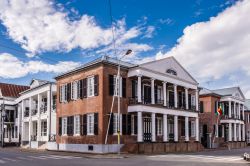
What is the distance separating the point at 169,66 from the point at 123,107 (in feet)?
26.4

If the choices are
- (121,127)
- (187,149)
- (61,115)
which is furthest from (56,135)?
(187,149)

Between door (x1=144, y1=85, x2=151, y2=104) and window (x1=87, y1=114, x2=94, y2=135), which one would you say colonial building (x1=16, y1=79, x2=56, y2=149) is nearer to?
window (x1=87, y1=114, x2=94, y2=135)

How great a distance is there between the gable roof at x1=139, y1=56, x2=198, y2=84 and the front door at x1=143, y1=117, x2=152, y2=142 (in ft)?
17.7

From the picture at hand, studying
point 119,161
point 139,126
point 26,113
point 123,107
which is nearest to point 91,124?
point 123,107

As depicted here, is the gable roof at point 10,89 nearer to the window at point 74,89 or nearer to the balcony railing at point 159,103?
the window at point 74,89

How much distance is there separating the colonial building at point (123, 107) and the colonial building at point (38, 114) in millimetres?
3210

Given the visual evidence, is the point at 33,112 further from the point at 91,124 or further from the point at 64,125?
the point at 91,124

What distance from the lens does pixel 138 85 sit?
32125 mm

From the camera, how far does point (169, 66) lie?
121ft

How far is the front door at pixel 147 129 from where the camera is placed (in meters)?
34.6

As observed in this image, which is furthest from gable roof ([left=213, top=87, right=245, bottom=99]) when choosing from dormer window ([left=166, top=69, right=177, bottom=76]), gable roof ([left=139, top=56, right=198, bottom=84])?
dormer window ([left=166, top=69, right=177, bottom=76])

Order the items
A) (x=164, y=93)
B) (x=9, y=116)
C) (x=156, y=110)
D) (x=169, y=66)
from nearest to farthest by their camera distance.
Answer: (x=156, y=110), (x=164, y=93), (x=169, y=66), (x=9, y=116)

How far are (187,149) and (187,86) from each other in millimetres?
7480

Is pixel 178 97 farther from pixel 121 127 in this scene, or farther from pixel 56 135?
pixel 56 135
